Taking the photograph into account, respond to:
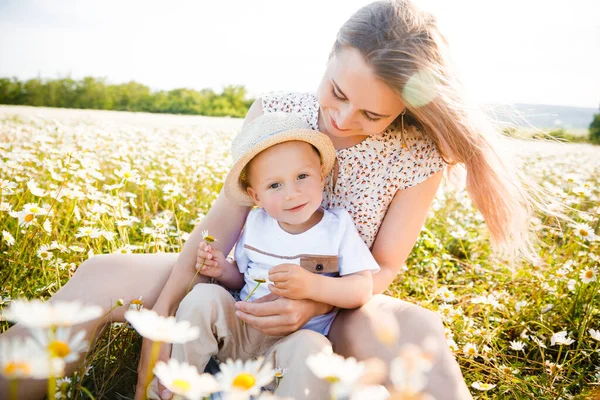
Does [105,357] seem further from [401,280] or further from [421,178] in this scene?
[401,280]

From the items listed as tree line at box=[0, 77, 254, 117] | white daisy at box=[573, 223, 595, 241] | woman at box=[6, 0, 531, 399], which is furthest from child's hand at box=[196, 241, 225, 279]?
tree line at box=[0, 77, 254, 117]

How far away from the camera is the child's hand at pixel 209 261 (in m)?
1.58

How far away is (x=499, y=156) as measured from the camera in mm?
1780

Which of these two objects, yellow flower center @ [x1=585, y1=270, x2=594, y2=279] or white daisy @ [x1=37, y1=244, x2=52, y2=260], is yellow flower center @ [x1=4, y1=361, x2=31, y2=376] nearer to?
white daisy @ [x1=37, y1=244, x2=52, y2=260]

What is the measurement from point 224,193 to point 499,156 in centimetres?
Answer: 98

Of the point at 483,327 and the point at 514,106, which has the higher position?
the point at 514,106

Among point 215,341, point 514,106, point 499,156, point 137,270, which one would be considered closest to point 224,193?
point 137,270

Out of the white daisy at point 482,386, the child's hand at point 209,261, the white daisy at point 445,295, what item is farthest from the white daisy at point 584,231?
the child's hand at point 209,261

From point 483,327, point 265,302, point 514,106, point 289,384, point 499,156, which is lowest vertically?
point 483,327

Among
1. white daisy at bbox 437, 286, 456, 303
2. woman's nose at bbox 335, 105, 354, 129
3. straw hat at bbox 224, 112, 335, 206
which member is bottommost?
white daisy at bbox 437, 286, 456, 303

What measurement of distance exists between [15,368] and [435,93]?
134 cm

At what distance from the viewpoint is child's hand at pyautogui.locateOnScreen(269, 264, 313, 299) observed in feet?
4.54

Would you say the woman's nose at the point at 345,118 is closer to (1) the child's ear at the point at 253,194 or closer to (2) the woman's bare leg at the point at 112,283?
(1) the child's ear at the point at 253,194

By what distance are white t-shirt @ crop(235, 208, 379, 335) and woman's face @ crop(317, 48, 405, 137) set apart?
32 centimetres
